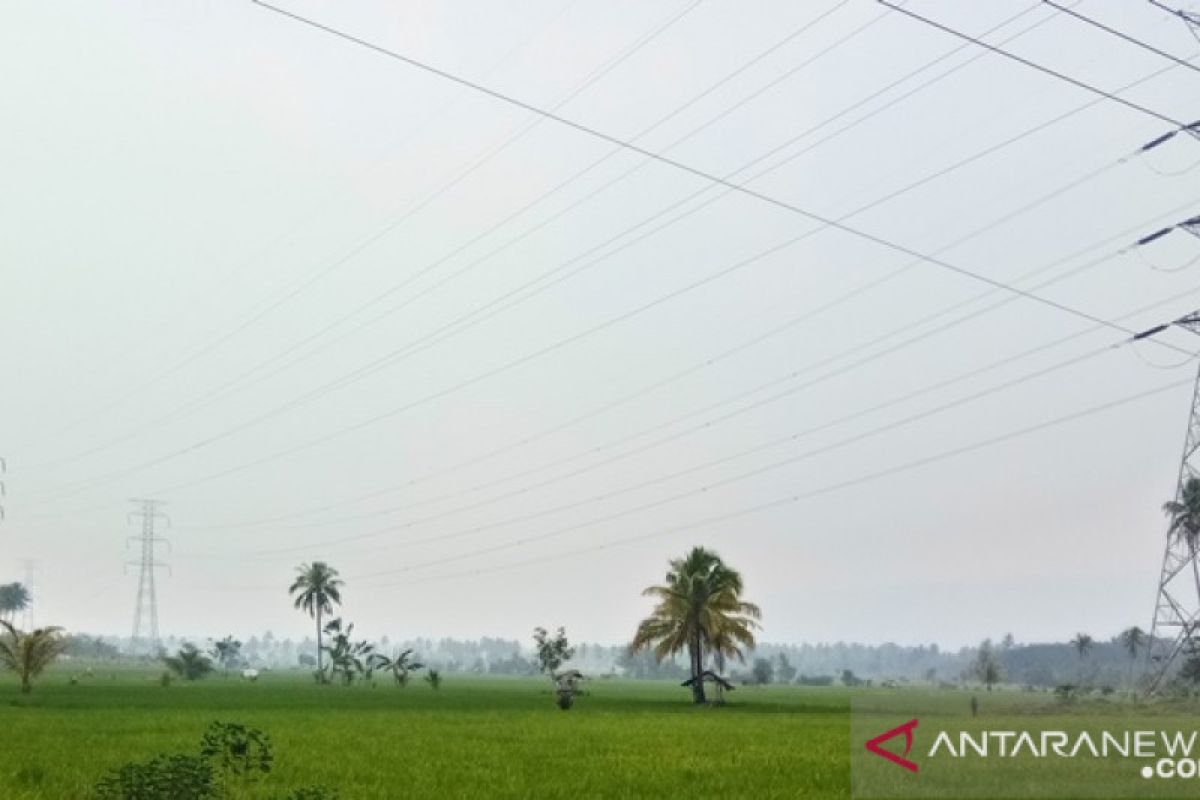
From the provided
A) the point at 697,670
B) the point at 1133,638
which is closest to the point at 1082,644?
the point at 1133,638

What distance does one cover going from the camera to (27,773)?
21500mm

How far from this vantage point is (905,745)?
2977cm

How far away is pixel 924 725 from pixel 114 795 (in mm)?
30099

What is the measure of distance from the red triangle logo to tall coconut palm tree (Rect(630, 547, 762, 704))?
108ft

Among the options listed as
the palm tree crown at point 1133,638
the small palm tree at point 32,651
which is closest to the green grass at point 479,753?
the small palm tree at point 32,651

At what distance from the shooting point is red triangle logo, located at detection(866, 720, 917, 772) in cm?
2496

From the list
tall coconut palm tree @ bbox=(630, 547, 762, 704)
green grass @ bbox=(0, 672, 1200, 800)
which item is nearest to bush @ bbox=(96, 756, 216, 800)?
green grass @ bbox=(0, 672, 1200, 800)

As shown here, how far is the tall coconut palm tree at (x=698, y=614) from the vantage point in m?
70.2

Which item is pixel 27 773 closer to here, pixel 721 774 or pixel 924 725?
pixel 721 774

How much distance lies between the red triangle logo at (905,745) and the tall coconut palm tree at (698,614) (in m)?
32.8

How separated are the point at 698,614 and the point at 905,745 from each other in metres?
41.2

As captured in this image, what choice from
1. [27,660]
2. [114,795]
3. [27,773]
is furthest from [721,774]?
[27,660]

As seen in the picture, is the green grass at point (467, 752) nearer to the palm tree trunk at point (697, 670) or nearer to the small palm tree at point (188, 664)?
the palm tree trunk at point (697, 670)

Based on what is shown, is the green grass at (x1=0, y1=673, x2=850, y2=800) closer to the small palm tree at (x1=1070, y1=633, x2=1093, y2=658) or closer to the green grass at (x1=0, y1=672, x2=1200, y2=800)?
the green grass at (x1=0, y1=672, x2=1200, y2=800)
